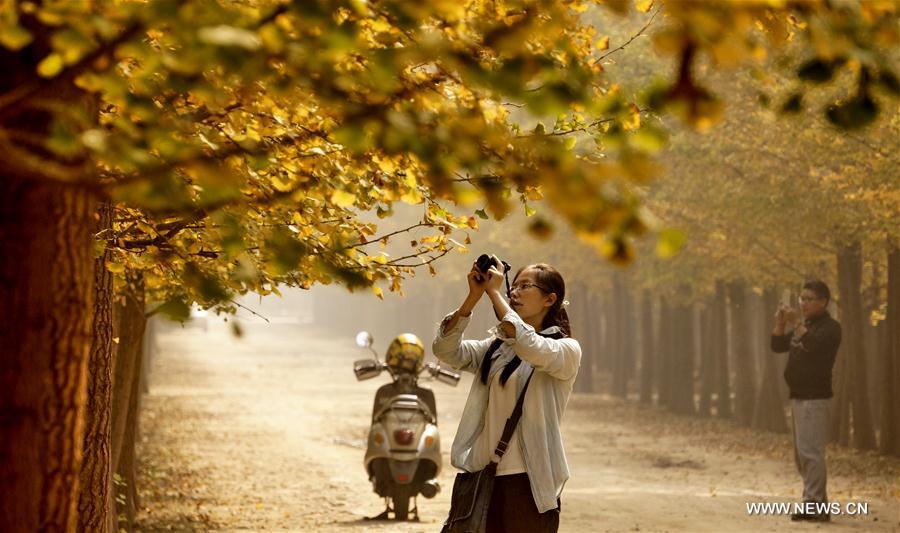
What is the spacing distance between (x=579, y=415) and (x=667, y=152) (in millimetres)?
6213

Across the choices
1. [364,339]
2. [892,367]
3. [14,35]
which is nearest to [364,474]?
[364,339]

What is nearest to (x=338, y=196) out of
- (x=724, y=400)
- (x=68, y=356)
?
(x=68, y=356)

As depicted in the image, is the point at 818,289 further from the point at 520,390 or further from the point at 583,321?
the point at 583,321

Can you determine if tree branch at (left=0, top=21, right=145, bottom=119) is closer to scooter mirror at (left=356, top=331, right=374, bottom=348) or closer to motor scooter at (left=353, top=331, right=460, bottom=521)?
motor scooter at (left=353, top=331, right=460, bottom=521)

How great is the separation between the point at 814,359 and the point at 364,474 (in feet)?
21.8

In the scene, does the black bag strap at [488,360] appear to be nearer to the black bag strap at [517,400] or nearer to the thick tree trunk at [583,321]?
the black bag strap at [517,400]

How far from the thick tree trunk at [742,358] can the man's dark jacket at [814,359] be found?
1310 cm

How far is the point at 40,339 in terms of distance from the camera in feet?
12.5

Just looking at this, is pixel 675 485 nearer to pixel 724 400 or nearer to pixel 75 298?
pixel 724 400

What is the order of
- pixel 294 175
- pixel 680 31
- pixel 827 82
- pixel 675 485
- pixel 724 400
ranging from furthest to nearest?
pixel 724 400 < pixel 675 485 < pixel 294 175 < pixel 827 82 < pixel 680 31

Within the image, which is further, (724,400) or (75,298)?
(724,400)

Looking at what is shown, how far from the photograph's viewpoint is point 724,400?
2633 cm

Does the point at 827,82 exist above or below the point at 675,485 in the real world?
above

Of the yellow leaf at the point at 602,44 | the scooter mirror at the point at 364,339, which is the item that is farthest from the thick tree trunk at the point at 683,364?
the yellow leaf at the point at 602,44
